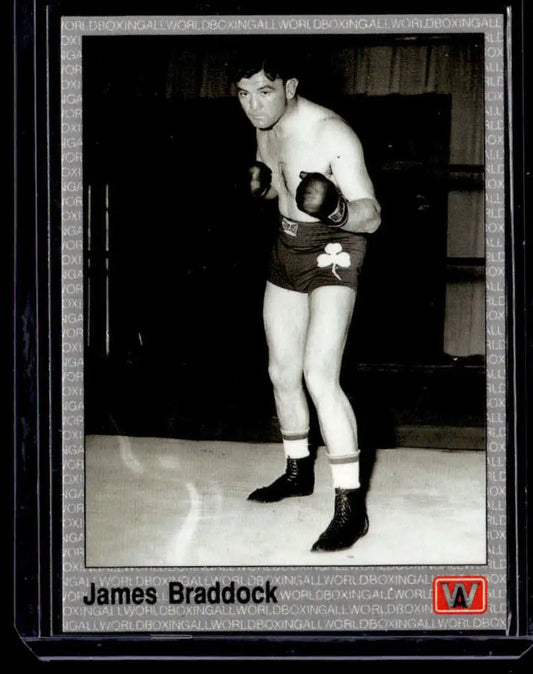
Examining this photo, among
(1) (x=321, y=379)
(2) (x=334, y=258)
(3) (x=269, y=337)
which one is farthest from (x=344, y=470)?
(2) (x=334, y=258)

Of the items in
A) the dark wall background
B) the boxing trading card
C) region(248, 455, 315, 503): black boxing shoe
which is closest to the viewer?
the boxing trading card

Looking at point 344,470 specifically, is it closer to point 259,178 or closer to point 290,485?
point 290,485

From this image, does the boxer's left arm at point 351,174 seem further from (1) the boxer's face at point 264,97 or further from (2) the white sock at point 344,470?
(2) the white sock at point 344,470

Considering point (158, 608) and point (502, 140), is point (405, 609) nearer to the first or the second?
point (158, 608)

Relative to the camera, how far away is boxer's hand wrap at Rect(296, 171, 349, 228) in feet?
7.94

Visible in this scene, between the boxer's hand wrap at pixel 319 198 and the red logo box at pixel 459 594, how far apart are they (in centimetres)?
99

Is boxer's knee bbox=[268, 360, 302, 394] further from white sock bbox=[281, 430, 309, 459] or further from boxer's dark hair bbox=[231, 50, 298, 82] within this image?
boxer's dark hair bbox=[231, 50, 298, 82]

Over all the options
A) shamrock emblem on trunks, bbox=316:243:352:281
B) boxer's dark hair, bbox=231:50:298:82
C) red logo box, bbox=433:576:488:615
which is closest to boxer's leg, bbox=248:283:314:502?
shamrock emblem on trunks, bbox=316:243:352:281

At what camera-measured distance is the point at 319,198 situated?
242 cm

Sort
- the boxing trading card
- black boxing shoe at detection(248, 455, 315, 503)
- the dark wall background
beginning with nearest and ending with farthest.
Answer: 1. the boxing trading card
2. the dark wall background
3. black boxing shoe at detection(248, 455, 315, 503)

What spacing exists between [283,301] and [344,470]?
493 millimetres

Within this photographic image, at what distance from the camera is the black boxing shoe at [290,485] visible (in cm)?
259

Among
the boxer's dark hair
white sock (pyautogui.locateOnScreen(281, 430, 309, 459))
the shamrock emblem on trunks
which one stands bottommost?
white sock (pyautogui.locateOnScreen(281, 430, 309, 459))
